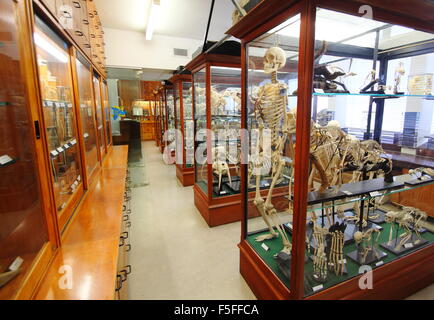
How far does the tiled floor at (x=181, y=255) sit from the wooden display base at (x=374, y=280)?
0.14 meters

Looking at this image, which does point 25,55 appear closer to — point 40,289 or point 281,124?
point 40,289

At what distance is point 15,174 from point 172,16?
540cm

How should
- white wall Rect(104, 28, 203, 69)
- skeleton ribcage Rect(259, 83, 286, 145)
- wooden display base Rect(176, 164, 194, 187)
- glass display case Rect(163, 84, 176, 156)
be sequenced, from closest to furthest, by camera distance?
skeleton ribcage Rect(259, 83, 286, 145), wooden display base Rect(176, 164, 194, 187), white wall Rect(104, 28, 203, 69), glass display case Rect(163, 84, 176, 156)

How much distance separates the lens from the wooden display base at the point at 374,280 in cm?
167

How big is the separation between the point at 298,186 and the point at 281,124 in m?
0.75

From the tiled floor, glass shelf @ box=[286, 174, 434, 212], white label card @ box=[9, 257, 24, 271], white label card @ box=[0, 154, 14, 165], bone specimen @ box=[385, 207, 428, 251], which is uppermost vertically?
white label card @ box=[0, 154, 14, 165]

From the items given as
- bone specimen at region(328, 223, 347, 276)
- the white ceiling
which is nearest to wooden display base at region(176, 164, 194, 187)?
the white ceiling

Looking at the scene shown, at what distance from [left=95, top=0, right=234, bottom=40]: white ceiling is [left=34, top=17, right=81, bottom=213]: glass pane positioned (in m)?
3.52

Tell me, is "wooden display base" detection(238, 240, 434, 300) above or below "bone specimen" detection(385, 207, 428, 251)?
below

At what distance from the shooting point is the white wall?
20.0 feet

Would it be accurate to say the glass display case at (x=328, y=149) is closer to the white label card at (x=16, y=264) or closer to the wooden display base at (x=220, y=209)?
the wooden display base at (x=220, y=209)

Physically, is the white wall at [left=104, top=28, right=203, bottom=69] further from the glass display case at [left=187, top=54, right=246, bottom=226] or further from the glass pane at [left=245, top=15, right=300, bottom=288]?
the glass pane at [left=245, top=15, right=300, bottom=288]

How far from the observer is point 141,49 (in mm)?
6391

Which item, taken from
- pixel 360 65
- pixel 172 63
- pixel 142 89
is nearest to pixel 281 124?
pixel 360 65
